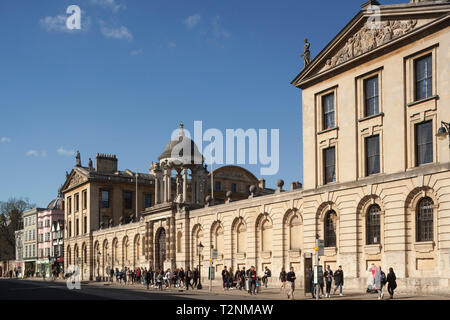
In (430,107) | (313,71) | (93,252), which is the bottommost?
(93,252)

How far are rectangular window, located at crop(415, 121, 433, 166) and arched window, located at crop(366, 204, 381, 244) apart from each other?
4.02m

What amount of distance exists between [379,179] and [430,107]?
5052mm

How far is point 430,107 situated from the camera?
32.4 metres

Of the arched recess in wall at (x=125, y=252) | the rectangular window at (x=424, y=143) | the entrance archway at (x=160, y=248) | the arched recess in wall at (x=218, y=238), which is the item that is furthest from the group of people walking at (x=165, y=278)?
the rectangular window at (x=424, y=143)

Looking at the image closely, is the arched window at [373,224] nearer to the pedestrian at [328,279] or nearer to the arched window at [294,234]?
the pedestrian at [328,279]

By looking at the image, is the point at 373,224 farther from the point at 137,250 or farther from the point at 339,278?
the point at 137,250

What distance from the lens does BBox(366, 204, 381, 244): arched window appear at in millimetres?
35500

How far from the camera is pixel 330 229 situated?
3897 centimetres

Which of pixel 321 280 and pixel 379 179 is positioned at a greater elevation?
pixel 379 179

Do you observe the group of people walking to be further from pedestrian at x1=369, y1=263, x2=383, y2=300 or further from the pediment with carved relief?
the pediment with carved relief
